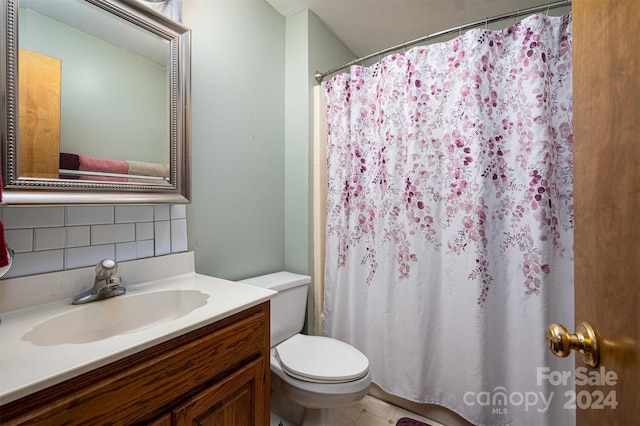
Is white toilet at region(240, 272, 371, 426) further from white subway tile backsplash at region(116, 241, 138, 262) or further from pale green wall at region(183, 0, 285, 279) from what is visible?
white subway tile backsplash at region(116, 241, 138, 262)

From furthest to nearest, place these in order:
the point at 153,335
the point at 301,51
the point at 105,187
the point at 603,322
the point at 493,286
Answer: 1. the point at 301,51
2. the point at 493,286
3. the point at 105,187
4. the point at 153,335
5. the point at 603,322

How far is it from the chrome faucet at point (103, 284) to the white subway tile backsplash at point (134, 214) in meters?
0.18

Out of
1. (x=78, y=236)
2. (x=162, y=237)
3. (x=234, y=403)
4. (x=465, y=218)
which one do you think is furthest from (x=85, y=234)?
(x=465, y=218)

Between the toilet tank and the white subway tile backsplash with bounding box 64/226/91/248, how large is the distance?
2.39 ft

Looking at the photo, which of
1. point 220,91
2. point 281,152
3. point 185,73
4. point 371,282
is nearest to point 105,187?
point 185,73

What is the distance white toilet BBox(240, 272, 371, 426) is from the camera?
1.19m

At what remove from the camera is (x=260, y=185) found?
1.71 m

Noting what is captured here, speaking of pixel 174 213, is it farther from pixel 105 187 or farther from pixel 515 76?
pixel 515 76

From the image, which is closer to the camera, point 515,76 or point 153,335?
point 153,335

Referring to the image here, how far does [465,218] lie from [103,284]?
58.0 inches

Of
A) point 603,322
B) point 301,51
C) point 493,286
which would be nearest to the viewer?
point 603,322

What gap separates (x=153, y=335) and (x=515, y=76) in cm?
166

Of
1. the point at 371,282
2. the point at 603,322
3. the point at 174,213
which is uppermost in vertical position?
the point at 174,213

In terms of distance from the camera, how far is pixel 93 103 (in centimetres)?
100
